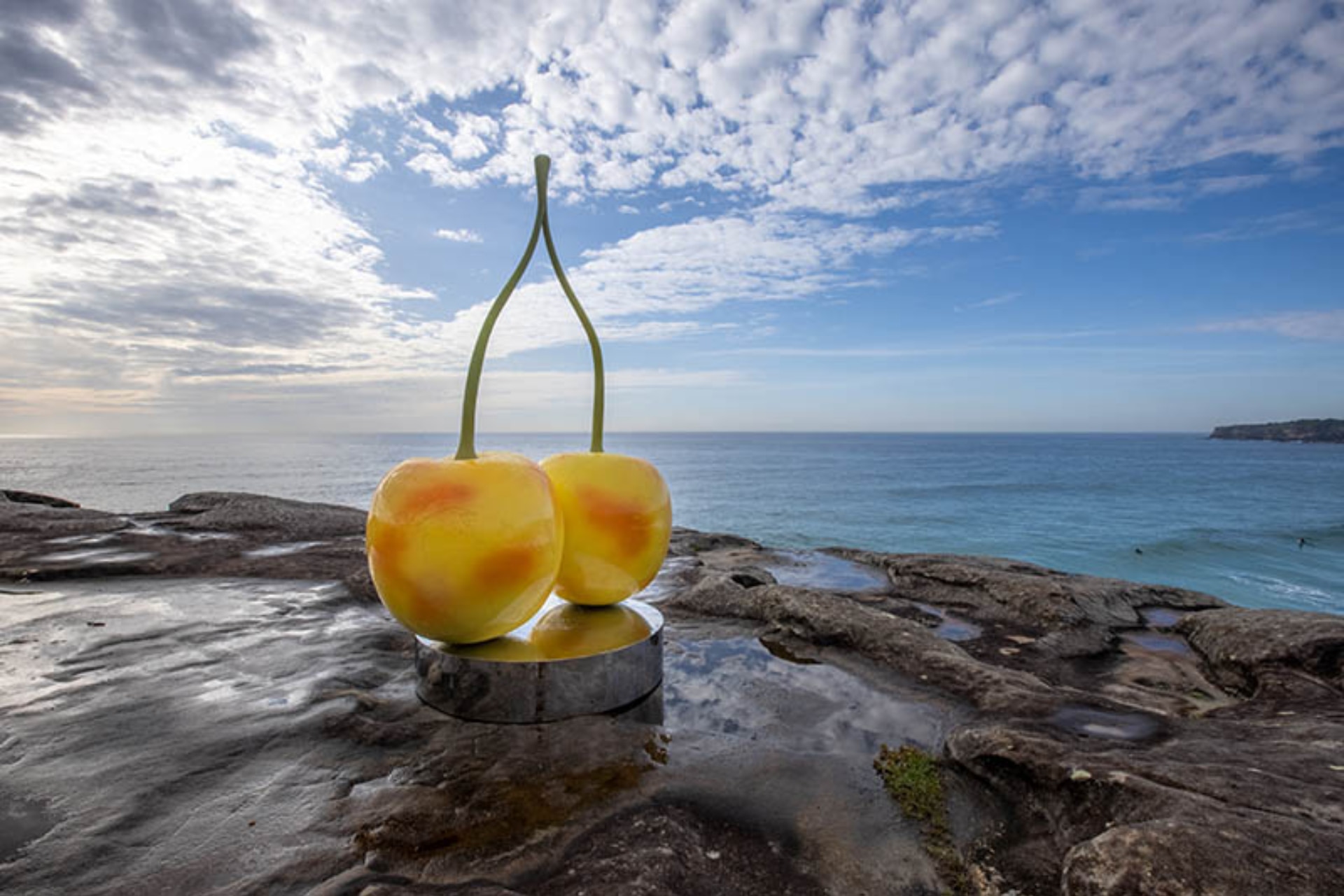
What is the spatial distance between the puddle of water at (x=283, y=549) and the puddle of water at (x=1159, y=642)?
7.56m

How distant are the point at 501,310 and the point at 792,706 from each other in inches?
93.1

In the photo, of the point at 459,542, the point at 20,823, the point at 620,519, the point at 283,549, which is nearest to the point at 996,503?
the point at 283,549

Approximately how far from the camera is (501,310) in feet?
10.2

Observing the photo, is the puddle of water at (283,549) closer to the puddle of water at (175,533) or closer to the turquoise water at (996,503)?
the puddle of water at (175,533)

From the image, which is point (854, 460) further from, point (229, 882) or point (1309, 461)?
point (229, 882)

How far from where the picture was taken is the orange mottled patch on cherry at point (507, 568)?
8.84ft

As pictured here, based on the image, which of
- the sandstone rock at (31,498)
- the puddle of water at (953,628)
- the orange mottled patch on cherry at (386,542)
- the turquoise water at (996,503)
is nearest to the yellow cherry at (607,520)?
the orange mottled patch on cherry at (386,542)

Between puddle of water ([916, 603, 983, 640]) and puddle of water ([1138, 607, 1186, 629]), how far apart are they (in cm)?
151

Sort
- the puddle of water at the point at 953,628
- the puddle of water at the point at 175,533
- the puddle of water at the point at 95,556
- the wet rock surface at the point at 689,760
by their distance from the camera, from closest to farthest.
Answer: the wet rock surface at the point at 689,760
the puddle of water at the point at 953,628
the puddle of water at the point at 95,556
the puddle of water at the point at 175,533

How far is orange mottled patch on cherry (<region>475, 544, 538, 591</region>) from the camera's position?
2.70 meters

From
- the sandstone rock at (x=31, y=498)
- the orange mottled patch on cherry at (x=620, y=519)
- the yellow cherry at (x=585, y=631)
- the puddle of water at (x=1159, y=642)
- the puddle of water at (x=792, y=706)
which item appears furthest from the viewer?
the sandstone rock at (x=31, y=498)

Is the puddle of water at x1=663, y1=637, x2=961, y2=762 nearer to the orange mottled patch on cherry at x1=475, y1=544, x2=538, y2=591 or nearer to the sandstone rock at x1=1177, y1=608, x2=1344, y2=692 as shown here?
the orange mottled patch on cherry at x1=475, y1=544, x2=538, y2=591

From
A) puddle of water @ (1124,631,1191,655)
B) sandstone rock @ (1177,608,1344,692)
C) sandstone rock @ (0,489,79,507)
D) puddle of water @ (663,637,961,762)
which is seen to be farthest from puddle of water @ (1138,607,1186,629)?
sandstone rock @ (0,489,79,507)

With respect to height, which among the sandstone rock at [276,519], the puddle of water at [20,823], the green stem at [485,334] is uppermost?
the green stem at [485,334]
